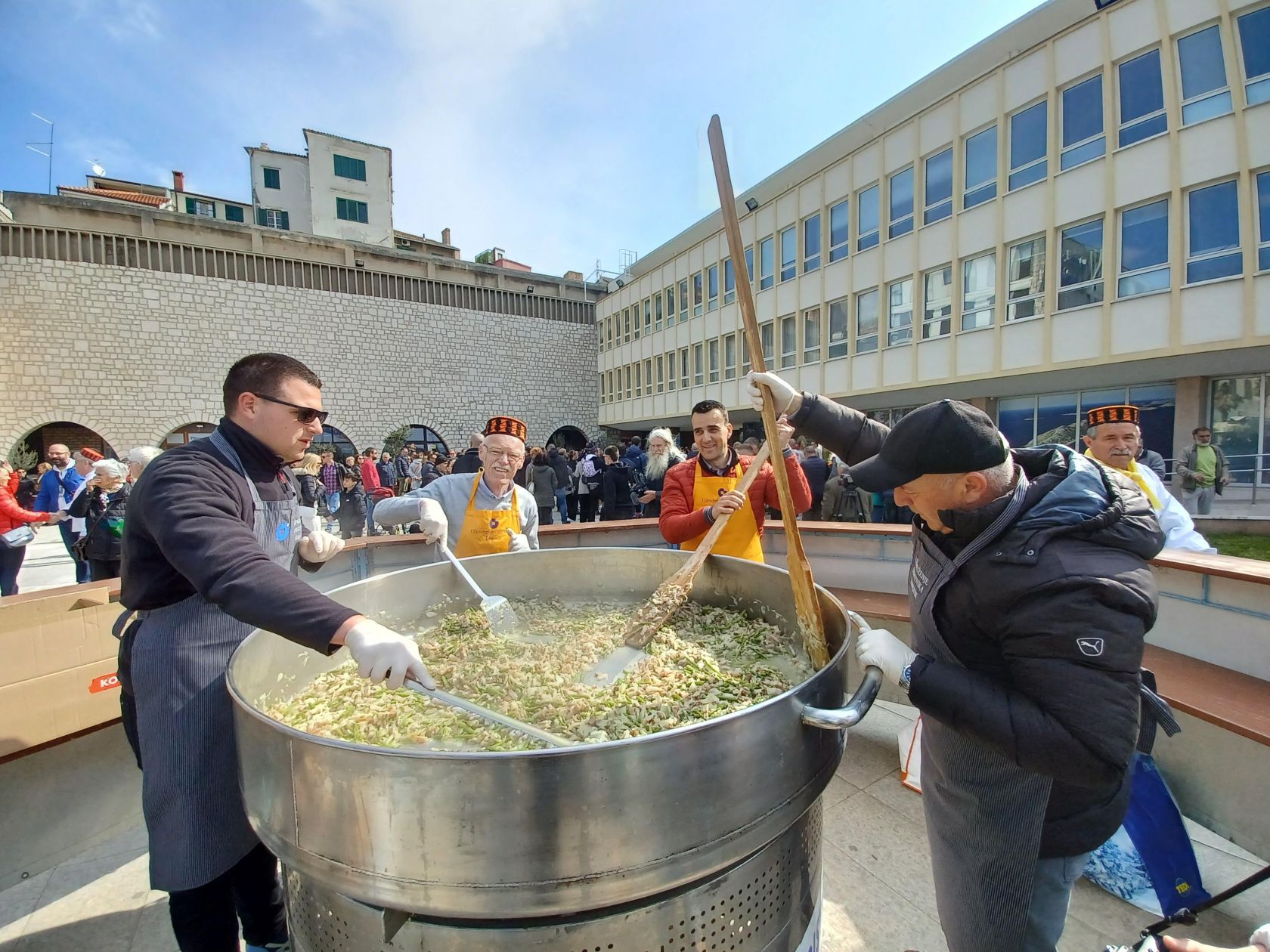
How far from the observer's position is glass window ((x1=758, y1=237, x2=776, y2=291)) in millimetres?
20100

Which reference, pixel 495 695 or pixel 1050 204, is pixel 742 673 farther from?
pixel 1050 204

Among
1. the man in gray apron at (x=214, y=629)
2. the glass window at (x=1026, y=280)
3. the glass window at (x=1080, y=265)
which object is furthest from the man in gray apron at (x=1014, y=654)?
the glass window at (x=1026, y=280)

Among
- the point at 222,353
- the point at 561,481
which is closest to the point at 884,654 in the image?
the point at 561,481

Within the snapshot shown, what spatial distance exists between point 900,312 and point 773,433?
1670 cm

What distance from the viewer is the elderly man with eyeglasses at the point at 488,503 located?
2840 mm

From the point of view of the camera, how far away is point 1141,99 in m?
11.7

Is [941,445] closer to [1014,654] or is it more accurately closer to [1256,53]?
[1014,654]

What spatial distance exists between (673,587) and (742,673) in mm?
467

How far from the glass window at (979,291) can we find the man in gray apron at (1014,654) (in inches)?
606

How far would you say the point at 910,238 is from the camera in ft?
51.2

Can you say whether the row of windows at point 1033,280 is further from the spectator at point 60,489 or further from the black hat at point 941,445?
the black hat at point 941,445

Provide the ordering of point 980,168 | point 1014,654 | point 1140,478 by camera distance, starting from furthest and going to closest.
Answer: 1. point 980,168
2. point 1140,478
3. point 1014,654

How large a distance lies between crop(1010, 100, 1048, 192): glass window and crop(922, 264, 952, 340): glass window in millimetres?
2334

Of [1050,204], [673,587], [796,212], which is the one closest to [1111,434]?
[673,587]
